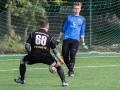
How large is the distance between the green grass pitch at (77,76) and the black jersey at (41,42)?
2.46 feet

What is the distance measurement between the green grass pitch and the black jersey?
2.46 feet

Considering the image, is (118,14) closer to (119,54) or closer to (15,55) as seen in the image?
(119,54)

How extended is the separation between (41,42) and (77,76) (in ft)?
7.72

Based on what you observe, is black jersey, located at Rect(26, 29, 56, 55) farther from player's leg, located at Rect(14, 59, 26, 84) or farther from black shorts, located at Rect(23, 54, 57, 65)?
player's leg, located at Rect(14, 59, 26, 84)

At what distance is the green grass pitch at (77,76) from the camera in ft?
33.8

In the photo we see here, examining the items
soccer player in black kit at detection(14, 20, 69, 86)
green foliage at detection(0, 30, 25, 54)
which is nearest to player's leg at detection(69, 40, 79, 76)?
soccer player in black kit at detection(14, 20, 69, 86)

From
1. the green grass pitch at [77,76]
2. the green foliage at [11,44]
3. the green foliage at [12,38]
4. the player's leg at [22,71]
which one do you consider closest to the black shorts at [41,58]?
the player's leg at [22,71]

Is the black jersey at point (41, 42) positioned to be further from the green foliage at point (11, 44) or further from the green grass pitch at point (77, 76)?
the green foliage at point (11, 44)

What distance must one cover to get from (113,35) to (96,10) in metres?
1.24

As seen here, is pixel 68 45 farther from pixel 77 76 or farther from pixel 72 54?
pixel 77 76

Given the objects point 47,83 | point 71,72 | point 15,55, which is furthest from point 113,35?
point 47,83

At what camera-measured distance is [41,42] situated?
10.1 meters

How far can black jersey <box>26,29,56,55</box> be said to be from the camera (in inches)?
399

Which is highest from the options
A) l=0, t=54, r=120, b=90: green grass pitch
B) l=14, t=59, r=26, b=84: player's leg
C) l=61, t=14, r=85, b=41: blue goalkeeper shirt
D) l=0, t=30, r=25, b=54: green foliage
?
l=61, t=14, r=85, b=41: blue goalkeeper shirt
